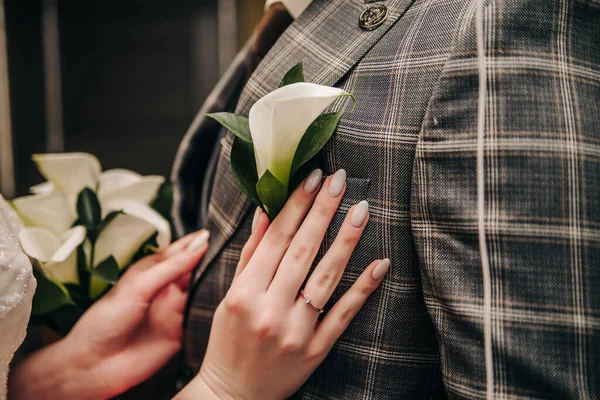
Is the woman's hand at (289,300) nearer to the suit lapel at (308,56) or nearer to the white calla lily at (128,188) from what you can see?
the suit lapel at (308,56)

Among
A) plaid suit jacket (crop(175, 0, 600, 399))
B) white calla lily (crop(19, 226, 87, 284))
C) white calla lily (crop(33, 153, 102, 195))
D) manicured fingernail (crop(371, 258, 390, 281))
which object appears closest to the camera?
plaid suit jacket (crop(175, 0, 600, 399))

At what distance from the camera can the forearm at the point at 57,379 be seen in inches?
31.2

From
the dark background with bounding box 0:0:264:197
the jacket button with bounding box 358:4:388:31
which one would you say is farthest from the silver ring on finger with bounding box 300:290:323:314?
the dark background with bounding box 0:0:264:197

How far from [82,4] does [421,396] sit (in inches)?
121

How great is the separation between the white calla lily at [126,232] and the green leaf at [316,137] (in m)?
0.31

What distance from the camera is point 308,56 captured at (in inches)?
27.2

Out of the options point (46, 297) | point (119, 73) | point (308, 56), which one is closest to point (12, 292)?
point (46, 297)

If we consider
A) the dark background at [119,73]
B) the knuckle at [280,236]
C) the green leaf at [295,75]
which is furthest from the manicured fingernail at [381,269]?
the dark background at [119,73]

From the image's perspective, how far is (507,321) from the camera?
51cm

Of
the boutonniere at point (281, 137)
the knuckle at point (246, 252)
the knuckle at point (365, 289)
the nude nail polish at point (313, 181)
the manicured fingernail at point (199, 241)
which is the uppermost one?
the boutonniere at point (281, 137)

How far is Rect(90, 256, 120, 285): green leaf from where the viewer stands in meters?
0.80

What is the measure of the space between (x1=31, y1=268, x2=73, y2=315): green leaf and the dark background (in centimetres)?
241

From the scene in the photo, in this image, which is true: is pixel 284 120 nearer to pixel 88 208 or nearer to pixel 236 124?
pixel 236 124

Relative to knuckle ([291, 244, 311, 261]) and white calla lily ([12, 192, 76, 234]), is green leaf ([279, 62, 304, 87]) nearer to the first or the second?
knuckle ([291, 244, 311, 261])
